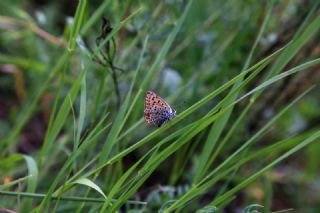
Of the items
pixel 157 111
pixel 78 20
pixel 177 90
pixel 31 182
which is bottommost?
pixel 31 182

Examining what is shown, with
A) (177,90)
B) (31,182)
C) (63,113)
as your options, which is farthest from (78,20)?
(177,90)

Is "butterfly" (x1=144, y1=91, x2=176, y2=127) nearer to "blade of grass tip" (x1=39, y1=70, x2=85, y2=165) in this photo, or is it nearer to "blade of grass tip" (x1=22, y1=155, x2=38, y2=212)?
"blade of grass tip" (x1=39, y1=70, x2=85, y2=165)

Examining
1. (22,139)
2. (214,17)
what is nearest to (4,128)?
(22,139)

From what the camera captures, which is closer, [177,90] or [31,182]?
[31,182]

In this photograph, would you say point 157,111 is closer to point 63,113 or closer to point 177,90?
point 63,113

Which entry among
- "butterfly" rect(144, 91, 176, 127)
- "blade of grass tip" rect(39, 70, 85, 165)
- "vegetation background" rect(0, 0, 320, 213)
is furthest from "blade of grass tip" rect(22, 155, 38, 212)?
"butterfly" rect(144, 91, 176, 127)

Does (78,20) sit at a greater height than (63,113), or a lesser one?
greater

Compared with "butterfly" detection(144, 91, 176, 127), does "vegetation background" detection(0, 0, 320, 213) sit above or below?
above

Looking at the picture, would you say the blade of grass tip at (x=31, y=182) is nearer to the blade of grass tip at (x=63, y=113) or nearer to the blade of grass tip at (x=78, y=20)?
the blade of grass tip at (x=63, y=113)

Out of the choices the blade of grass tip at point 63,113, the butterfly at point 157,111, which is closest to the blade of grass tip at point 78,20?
the blade of grass tip at point 63,113
